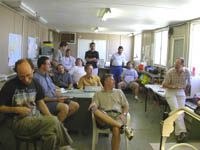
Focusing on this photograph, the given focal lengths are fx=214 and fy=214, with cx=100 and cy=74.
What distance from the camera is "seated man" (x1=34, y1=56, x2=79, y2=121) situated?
3.28 metres

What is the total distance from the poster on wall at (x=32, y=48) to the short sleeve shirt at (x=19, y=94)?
4590 millimetres

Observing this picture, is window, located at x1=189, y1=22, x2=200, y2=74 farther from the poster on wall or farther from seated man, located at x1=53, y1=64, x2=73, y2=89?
the poster on wall

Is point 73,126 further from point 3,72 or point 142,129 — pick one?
point 3,72

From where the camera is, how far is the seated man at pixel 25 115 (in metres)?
2.15

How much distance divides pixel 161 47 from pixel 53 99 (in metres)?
5.26

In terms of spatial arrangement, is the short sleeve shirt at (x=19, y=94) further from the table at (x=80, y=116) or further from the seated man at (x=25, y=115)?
the table at (x=80, y=116)

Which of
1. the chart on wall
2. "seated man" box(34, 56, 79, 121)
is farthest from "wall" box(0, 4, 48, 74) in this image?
"seated man" box(34, 56, 79, 121)

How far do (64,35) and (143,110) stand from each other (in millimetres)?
7327

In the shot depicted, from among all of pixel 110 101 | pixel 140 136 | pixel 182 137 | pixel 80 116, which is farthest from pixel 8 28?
pixel 182 137

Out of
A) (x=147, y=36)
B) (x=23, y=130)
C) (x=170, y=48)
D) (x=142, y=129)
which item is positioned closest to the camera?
(x=23, y=130)

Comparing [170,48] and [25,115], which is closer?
[25,115]

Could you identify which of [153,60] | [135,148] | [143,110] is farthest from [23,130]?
[153,60]

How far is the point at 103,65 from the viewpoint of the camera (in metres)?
9.48

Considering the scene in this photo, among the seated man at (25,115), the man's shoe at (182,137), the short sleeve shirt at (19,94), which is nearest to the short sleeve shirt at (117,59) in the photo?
the man's shoe at (182,137)
